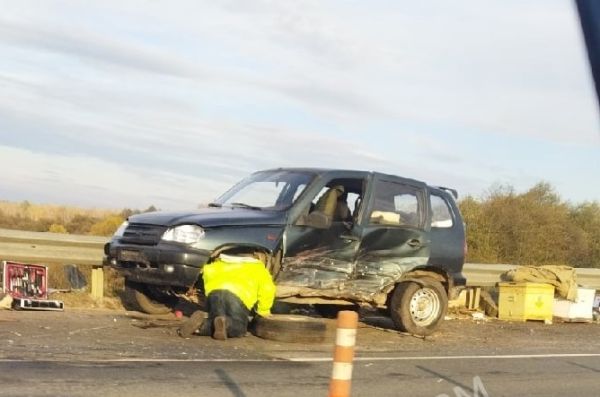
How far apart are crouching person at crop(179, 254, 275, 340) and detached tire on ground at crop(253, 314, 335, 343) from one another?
1.05 ft

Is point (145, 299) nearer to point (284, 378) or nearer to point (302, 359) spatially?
point (302, 359)

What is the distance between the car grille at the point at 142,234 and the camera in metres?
10.3

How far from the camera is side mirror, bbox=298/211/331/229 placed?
10.7 meters

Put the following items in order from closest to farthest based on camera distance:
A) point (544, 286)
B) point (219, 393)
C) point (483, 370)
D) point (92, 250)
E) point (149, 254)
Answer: point (219, 393) < point (483, 370) < point (149, 254) < point (92, 250) < point (544, 286)

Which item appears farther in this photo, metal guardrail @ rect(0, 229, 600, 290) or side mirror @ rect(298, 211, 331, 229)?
metal guardrail @ rect(0, 229, 600, 290)

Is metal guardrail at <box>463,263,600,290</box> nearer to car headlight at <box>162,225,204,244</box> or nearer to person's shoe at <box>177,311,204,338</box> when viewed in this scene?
car headlight at <box>162,225,204,244</box>

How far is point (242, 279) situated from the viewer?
991 cm

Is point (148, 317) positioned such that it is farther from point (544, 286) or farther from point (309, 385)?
point (544, 286)

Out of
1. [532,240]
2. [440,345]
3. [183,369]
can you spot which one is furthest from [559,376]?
[532,240]

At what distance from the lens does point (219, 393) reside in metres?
7.02

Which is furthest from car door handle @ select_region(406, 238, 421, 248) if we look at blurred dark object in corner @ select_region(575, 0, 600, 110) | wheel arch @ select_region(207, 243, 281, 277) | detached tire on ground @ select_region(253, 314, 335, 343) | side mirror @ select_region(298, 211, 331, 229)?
blurred dark object in corner @ select_region(575, 0, 600, 110)

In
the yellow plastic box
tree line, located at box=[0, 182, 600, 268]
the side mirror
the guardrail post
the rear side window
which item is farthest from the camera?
tree line, located at box=[0, 182, 600, 268]

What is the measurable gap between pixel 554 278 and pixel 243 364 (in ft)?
27.9

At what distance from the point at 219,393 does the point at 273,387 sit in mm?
589
